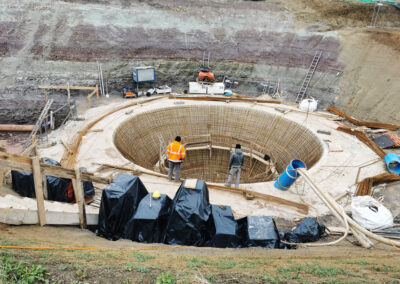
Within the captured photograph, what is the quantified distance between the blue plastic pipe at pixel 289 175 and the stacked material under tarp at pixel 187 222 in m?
3.37

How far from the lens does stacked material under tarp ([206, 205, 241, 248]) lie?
19.6 ft

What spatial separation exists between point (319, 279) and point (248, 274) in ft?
3.38

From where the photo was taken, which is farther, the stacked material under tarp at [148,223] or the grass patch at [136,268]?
the stacked material under tarp at [148,223]

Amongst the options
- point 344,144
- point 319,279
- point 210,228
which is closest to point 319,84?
point 344,144

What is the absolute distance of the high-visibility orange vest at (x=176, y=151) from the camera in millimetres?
8477

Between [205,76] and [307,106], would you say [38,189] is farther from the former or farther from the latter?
[205,76]

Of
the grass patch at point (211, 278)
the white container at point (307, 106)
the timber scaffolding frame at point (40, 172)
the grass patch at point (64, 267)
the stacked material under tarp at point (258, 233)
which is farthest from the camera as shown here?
the white container at point (307, 106)

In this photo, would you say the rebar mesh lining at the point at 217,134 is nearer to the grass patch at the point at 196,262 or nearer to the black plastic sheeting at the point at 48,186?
the black plastic sheeting at the point at 48,186

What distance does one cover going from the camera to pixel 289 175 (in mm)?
8477

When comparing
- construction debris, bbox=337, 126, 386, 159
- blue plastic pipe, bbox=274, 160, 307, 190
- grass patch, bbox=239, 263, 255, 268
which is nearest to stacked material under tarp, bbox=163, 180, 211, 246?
grass patch, bbox=239, 263, 255, 268

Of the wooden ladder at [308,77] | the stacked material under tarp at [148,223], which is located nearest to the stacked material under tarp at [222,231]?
the stacked material under tarp at [148,223]

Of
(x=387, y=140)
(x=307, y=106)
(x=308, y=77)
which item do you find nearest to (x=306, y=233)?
(x=387, y=140)

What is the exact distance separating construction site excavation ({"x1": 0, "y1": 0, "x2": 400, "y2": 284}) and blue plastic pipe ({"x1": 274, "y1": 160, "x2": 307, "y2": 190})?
0.04 metres

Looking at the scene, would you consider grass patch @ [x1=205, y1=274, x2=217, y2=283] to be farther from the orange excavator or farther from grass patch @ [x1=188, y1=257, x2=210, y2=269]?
the orange excavator
